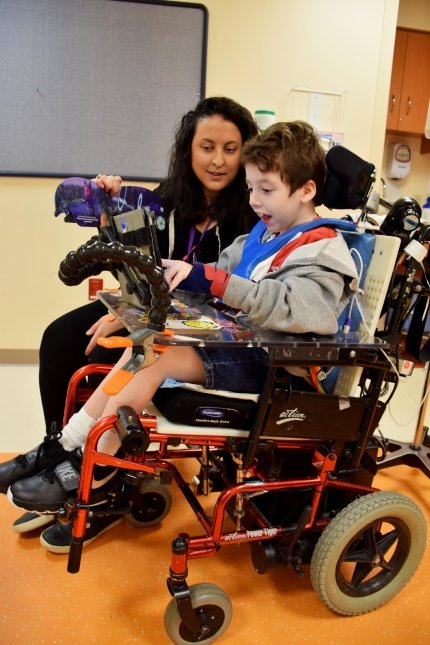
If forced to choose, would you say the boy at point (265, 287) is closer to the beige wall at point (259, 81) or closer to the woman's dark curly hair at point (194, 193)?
the woman's dark curly hair at point (194, 193)

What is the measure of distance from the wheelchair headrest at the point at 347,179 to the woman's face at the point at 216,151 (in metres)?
0.37

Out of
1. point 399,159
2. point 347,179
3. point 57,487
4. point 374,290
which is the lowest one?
point 57,487

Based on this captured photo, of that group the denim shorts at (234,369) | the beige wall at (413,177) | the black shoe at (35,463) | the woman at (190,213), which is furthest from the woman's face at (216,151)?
the beige wall at (413,177)

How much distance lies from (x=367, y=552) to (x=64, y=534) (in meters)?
0.77

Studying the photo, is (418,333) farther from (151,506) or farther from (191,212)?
(151,506)

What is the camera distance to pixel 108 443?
107cm

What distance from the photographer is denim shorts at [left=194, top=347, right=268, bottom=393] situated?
3.43 ft

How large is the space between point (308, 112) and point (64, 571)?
8.36ft

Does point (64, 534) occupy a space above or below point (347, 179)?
below

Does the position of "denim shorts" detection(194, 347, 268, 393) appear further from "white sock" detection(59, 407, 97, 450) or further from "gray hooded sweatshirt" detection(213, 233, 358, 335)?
"white sock" detection(59, 407, 97, 450)

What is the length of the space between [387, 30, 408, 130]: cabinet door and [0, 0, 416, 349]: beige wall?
1145 millimetres

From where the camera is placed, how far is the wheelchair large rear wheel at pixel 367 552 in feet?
3.47

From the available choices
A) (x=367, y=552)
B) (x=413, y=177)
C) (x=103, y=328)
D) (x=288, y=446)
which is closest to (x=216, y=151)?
(x=103, y=328)

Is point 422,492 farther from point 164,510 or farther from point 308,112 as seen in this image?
point 308,112
